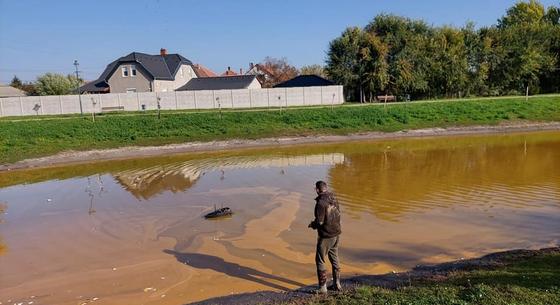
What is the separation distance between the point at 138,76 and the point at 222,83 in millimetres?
10288

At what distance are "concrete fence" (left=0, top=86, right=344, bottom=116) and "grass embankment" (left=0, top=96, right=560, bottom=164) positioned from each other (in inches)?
420

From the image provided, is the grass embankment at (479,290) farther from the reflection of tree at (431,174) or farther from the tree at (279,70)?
the tree at (279,70)

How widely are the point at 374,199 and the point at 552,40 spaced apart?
5356cm

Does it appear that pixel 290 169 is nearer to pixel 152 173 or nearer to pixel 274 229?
pixel 152 173

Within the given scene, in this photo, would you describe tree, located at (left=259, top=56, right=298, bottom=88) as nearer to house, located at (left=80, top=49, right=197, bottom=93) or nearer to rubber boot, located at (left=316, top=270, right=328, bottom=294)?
house, located at (left=80, top=49, right=197, bottom=93)

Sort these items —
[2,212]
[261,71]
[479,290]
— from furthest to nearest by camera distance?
[261,71] → [2,212] → [479,290]

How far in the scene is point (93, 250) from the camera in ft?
36.5

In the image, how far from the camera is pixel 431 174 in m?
19.0

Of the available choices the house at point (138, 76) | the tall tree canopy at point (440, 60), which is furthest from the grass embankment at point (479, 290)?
the house at point (138, 76)

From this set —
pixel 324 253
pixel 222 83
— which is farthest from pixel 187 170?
pixel 222 83

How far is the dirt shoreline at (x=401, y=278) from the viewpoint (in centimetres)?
760

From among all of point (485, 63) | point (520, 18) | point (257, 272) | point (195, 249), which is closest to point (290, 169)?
point (195, 249)

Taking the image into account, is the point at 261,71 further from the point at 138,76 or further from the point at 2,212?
the point at 2,212

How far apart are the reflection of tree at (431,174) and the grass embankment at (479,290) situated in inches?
205
